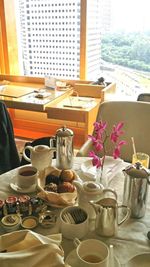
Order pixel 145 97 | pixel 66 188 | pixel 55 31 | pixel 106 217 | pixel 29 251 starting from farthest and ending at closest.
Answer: pixel 55 31, pixel 145 97, pixel 66 188, pixel 106 217, pixel 29 251

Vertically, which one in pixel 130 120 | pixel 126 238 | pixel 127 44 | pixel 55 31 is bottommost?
pixel 126 238

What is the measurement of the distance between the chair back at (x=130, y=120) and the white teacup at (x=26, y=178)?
70 centimetres

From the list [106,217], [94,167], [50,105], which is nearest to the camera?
[106,217]

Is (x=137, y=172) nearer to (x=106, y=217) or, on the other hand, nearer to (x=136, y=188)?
(x=136, y=188)

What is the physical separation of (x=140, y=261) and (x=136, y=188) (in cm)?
24

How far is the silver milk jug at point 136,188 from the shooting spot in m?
0.91

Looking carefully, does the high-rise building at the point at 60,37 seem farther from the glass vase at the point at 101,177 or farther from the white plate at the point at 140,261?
the white plate at the point at 140,261

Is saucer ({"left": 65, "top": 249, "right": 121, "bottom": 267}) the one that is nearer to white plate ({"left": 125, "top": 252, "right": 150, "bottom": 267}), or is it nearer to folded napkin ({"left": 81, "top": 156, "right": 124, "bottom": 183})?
white plate ({"left": 125, "top": 252, "right": 150, "bottom": 267})

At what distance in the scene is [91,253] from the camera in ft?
2.48

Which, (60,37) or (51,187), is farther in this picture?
(60,37)

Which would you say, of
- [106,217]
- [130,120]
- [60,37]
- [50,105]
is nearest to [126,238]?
[106,217]

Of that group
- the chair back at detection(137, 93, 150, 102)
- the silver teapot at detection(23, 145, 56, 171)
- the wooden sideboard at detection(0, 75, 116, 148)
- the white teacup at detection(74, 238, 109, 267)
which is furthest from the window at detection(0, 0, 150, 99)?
the white teacup at detection(74, 238, 109, 267)

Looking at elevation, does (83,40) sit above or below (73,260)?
above

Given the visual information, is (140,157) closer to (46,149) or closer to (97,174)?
(97,174)
